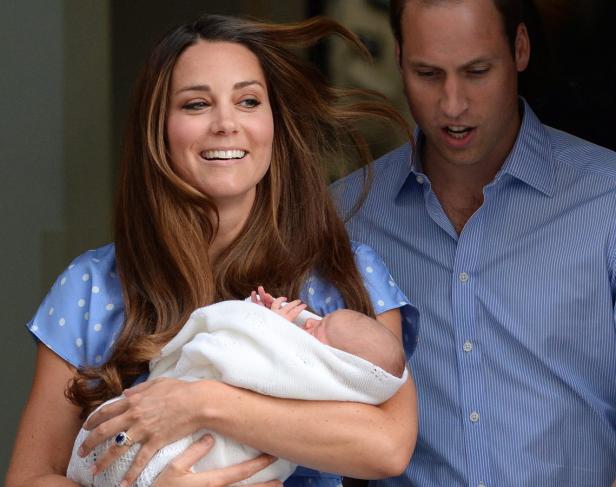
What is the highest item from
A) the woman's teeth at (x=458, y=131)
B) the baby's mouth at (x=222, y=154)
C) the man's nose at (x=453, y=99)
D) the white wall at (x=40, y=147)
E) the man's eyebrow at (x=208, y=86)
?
the man's eyebrow at (x=208, y=86)

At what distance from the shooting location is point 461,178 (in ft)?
9.78

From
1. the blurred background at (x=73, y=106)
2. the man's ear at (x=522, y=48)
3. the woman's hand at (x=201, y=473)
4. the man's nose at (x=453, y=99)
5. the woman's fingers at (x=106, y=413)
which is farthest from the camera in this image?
the blurred background at (x=73, y=106)

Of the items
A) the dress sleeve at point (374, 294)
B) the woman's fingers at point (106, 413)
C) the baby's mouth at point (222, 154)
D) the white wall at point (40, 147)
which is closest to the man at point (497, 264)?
the dress sleeve at point (374, 294)

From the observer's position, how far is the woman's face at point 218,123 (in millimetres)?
2631

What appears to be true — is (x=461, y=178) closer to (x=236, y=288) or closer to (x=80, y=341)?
(x=236, y=288)

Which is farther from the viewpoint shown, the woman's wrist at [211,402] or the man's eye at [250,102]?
the man's eye at [250,102]

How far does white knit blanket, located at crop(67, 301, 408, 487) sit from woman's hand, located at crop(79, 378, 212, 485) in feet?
0.05

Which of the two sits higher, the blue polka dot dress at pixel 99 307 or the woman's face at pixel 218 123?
the woman's face at pixel 218 123

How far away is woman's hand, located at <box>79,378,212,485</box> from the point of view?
2.33 metres

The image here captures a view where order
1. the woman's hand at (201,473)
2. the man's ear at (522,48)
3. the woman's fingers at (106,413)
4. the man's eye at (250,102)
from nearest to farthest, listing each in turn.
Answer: the woman's hand at (201,473)
the woman's fingers at (106,413)
the man's eye at (250,102)
the man's ear at (522,48)

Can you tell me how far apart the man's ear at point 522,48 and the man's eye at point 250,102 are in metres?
0.66

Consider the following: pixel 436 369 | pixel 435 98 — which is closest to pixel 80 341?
pixel 436 369

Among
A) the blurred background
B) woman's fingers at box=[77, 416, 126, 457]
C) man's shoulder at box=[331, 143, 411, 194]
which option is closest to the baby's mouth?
man's shoulder at box=[331, 143, 411, 194]

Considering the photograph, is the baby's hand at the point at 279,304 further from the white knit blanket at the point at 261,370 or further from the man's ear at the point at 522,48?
the man's ear at the point at 522,48
